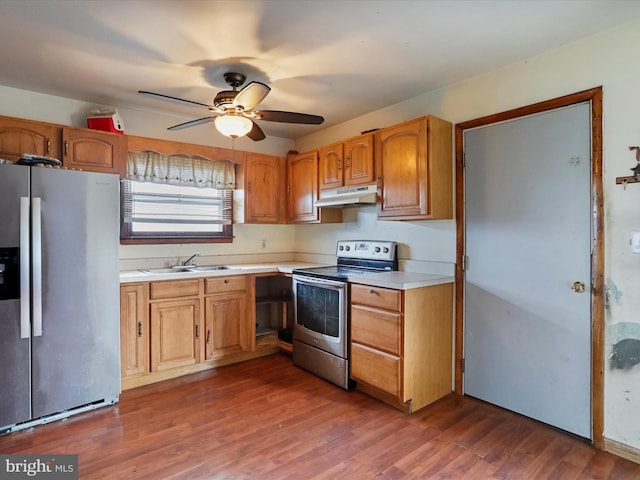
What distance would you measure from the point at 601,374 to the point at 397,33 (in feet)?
7.53

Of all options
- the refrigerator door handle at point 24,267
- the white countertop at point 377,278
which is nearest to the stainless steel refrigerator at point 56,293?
the refrigerator door handle at point 24,267

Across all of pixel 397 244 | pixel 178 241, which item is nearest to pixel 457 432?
pixel 397 244

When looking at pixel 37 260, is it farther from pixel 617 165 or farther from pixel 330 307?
pixel 617 165

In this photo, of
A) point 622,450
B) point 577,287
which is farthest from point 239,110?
point 622,450

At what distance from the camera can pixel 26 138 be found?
2.73m

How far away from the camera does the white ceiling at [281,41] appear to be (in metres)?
1.85

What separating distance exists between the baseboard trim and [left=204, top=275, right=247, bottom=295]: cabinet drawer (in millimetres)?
2811

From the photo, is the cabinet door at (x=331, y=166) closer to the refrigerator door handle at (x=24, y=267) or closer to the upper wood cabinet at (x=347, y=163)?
the upper wood cabinet at (x=347, y=163)

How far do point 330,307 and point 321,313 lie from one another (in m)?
0.14

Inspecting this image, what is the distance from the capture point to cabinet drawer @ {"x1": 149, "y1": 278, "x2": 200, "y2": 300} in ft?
9.66

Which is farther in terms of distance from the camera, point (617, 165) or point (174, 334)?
point (174, 334)

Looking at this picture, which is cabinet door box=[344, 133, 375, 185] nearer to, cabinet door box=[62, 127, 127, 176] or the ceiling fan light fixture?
the ceiling fan light fixture

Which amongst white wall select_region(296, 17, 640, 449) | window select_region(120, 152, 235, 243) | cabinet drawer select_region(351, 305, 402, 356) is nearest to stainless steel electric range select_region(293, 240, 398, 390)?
cabinet drawer select_region(351, 305, 402, 356)

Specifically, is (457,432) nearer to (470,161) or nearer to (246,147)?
(470,161)
